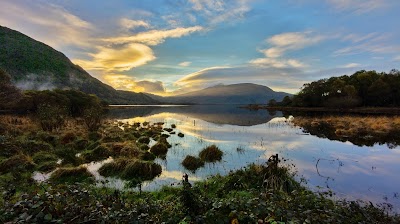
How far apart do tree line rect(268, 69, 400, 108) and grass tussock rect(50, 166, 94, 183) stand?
334 feet

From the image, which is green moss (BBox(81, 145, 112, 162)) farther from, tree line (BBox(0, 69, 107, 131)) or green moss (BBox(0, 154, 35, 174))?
tree line (BBox(0, 69, 107, 131))

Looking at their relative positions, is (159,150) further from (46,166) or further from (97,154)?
(46,166)

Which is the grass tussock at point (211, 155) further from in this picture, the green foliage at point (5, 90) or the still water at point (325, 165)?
the green foliage at point (5, 90)

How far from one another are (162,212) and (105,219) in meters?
1.94

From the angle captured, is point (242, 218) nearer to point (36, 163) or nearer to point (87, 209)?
point (87, 209)

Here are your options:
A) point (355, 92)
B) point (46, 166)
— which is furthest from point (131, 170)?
point (355, 92)

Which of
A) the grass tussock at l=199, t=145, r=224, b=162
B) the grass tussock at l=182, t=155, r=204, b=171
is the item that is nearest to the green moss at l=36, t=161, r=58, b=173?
the grass tussock at l=182, t=155, r=204, b=171

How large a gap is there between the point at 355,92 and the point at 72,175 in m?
108

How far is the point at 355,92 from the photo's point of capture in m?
98.1

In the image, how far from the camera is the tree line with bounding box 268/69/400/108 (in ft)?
310

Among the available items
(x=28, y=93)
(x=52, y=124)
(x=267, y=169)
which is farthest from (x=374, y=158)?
(x=28, y=93)

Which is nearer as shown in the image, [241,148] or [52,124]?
[241,148]

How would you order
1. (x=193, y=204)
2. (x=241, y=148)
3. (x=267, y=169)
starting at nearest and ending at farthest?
(x=193, y=204) < (x=267, y=169) < (x=241, y=148)

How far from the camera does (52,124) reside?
3219 centimetres
